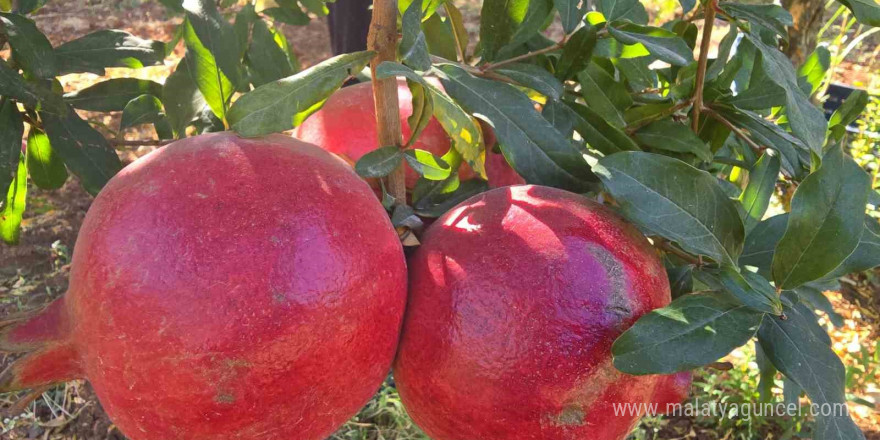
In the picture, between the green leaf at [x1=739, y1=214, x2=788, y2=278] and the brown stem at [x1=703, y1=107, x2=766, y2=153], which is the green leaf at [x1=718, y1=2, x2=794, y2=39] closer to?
the brown stem at [x1=703, y1=107, x2=766, y2=153]

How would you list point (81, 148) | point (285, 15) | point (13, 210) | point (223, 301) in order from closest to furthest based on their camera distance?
point (223, 301) < point (81, 148) < point (13, 210) < point (285, 15)

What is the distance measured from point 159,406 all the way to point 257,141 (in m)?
0.29

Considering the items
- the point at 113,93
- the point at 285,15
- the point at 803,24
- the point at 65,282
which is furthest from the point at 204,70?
the point at 65,282

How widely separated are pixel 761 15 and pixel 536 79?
0.98ft

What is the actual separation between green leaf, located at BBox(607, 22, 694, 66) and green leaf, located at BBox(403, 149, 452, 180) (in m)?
0.27

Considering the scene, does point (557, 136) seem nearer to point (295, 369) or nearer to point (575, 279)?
point (575, 279)

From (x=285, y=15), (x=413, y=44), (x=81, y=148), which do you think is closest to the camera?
(x=413, y=44)

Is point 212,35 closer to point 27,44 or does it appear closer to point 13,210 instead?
point 27,44

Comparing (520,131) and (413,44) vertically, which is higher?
(413,44)

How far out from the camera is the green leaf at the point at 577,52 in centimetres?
98

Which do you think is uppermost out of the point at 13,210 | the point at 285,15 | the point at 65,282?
the point at 285,15

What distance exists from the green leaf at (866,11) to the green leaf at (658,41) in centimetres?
20

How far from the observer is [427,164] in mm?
884

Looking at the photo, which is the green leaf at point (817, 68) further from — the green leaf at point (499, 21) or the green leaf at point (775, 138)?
the green leaf at point (499, 21)
